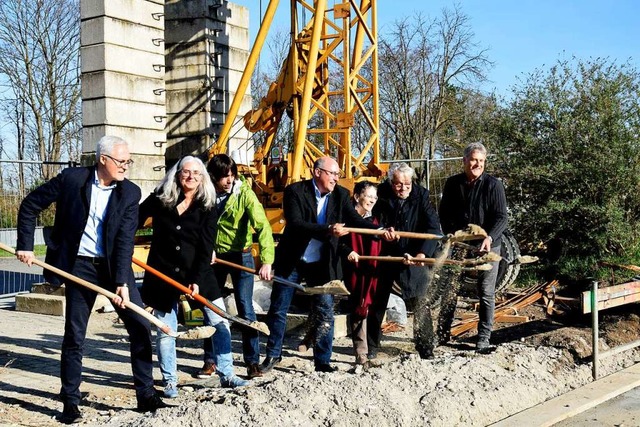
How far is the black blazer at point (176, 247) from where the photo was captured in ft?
18.8

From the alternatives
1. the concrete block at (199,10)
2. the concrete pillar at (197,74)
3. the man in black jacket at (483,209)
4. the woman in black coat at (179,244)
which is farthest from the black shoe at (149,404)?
the concrete block at (199,10)

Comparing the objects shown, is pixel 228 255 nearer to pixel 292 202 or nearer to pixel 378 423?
pixel 292 202

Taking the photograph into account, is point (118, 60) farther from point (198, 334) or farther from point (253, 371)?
point (198, 334)

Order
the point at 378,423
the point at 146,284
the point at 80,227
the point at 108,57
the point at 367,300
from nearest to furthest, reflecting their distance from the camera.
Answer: the point at 378,423 → the point at 80,227 → the point at 146,284 → the point at 367,300 → the point at 108,57

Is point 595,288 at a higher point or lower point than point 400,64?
lower

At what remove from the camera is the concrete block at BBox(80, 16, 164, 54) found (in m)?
11.9

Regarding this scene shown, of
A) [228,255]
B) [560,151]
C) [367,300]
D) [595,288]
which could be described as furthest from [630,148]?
[228,255]

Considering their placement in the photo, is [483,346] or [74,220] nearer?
[74,220]

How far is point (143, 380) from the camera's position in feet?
17.5

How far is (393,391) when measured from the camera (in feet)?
17.1

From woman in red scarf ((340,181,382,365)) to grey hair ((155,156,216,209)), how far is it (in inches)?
57.3

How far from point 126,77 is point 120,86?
0.61 feet

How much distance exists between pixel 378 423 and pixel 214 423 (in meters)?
1.00

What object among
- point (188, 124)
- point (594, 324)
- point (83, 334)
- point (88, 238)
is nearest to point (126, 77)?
point (188, 124)
